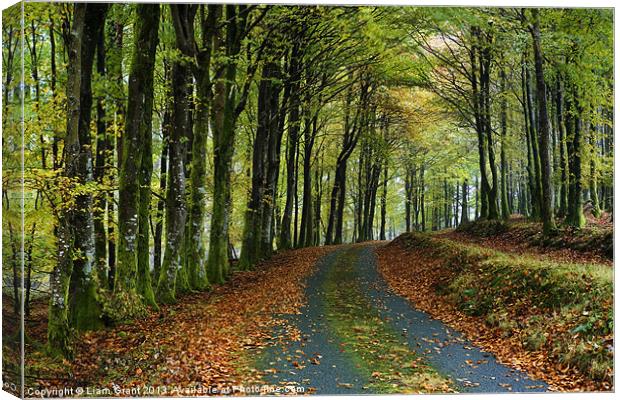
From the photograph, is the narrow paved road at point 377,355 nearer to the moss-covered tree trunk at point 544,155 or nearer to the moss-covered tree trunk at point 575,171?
the moss-covered tree trunk at point 544,155

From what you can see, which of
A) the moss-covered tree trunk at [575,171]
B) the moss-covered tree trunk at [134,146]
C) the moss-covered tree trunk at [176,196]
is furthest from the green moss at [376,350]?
the moss-covered tree trunk at [575,171]

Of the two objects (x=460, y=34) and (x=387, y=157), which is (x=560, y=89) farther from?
(x=387, y=157)

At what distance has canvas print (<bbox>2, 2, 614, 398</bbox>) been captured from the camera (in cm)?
632

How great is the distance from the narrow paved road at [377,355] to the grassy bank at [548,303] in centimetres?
69

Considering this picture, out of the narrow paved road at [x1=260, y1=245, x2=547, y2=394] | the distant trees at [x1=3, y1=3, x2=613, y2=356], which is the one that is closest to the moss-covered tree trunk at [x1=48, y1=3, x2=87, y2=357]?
the distant trees at [x1=3, y1=3, x2=613, y2=356]

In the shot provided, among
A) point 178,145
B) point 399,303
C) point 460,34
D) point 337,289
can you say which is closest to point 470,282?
point 399,303

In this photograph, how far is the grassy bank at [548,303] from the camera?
6.31 metres

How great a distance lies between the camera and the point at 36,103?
28.7 feet

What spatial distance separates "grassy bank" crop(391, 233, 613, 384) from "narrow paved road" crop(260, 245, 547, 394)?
0.69 m

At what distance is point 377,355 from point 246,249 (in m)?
9.54

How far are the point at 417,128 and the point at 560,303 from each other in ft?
→ 66.8

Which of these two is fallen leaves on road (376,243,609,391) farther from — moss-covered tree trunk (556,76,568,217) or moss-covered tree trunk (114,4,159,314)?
moss-covered tree trunk (114,4,159,314)

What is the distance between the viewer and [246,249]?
53.1ft

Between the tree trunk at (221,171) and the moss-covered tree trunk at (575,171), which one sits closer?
the moss-covered tree trunk at (575,171)
